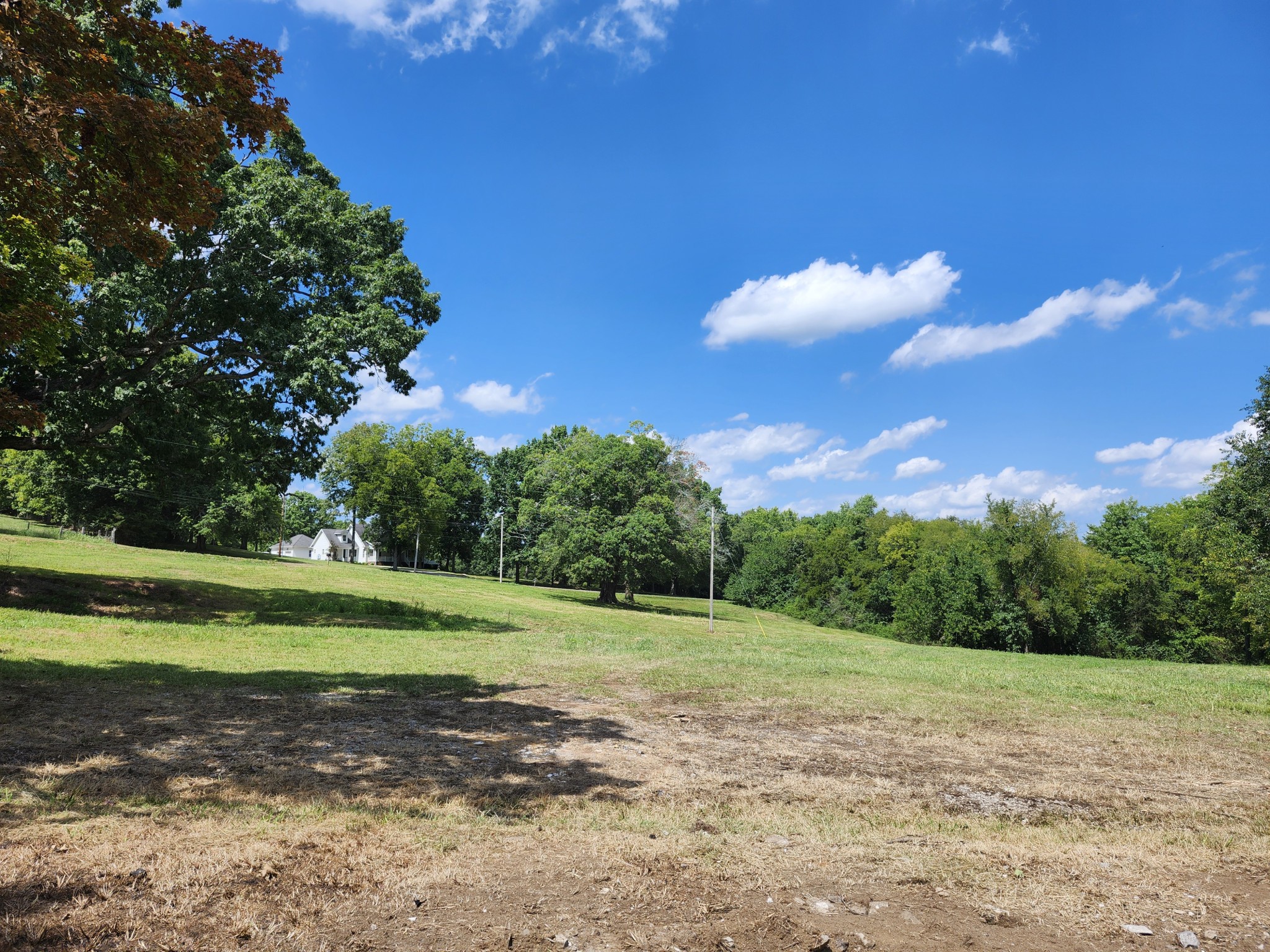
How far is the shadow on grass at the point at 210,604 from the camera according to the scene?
18.0 meters

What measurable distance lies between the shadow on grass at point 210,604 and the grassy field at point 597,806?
4.36 m

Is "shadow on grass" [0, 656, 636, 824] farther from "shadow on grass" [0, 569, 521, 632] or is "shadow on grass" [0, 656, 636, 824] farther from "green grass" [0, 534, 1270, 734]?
"shadow on grass" [0, 569, 521, 632]

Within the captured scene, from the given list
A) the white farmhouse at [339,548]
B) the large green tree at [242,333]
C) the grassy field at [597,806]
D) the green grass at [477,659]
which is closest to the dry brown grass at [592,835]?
the grassy field at [597,806]

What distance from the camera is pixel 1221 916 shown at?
3900mm

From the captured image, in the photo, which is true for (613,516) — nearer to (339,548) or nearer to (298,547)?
(339,548)

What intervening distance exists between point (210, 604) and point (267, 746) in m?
16.5

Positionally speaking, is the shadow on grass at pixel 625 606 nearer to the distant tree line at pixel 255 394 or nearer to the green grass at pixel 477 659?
the distant tree line at pixel 255 394

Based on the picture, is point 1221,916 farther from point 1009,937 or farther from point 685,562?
point 685,562

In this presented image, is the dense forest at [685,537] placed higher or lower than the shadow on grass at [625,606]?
higher

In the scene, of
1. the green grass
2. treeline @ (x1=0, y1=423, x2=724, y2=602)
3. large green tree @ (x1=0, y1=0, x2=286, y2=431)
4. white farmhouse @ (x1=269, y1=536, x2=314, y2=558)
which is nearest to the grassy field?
the green grass

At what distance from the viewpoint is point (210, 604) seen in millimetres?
20922

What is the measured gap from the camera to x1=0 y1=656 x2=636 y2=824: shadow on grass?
5.46 metres

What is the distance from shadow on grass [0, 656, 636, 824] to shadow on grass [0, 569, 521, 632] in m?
8.53

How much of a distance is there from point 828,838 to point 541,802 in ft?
7.53
